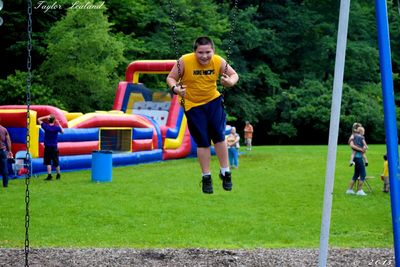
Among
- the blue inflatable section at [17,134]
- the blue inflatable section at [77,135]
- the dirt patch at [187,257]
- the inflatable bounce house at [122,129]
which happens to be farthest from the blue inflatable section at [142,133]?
the dirt patch at [187,257]

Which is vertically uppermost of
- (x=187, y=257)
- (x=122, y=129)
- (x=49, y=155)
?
(x=122, y=129)

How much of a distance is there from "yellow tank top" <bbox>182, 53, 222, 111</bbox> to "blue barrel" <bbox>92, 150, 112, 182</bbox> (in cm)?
943

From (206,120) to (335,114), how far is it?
1227 millimetres

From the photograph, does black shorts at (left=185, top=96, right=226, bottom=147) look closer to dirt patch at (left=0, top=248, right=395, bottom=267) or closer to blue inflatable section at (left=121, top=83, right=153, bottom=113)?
dirt patch at (left=0, top=248, right=395, bottom=267)

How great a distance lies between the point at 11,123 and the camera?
53.3 ft

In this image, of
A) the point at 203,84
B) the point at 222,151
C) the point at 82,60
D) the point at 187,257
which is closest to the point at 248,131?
the point at 82,60

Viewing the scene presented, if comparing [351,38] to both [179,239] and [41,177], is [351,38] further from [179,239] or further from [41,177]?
[179,239]

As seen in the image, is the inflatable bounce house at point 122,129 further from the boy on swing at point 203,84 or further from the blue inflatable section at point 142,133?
the boy on swing at point 203,84

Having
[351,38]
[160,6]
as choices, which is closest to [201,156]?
[160,6]

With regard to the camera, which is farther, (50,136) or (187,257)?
(50,136)

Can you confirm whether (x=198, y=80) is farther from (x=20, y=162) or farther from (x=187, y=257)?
(x=20, y=162)

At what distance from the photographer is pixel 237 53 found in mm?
38375

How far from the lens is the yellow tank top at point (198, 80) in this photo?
6590mm

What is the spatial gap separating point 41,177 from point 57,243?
7123mm
